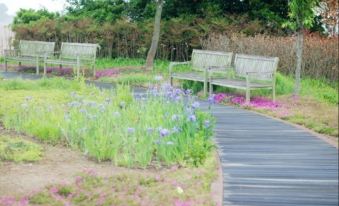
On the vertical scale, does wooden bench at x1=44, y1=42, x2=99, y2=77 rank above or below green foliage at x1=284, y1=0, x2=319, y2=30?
below

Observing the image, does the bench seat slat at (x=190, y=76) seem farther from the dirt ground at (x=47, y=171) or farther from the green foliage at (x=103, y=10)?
the green foliage at (x=103, y=10)

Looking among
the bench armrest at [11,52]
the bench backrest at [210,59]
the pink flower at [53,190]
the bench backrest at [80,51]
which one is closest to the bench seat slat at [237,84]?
the bench backrest at [210,59]

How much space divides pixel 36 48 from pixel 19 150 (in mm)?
11466

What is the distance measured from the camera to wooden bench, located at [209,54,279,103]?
945cm

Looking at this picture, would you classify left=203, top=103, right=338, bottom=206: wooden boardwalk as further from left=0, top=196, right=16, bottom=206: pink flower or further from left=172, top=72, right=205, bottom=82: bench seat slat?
left=172, top=72, right=205, bottom=82: bench seat slat

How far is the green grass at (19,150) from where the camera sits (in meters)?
5.72

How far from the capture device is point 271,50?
13.1m

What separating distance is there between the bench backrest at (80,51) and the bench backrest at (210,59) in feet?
11.2

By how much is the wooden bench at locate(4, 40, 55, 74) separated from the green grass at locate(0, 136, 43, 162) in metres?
9.67

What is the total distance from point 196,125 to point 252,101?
3.78m

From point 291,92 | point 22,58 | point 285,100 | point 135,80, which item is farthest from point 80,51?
point 285,100

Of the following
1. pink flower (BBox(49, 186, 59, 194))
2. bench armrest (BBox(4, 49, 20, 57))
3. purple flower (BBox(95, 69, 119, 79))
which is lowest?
pink flower (BBox(49, 186, 59, 194))

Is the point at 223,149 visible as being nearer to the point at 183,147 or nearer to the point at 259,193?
the point at 183,147

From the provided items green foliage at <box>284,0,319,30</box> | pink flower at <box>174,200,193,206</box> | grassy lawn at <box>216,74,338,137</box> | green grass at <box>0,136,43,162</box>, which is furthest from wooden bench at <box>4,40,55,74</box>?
pink flower at <box>174,200,193,206</box>
